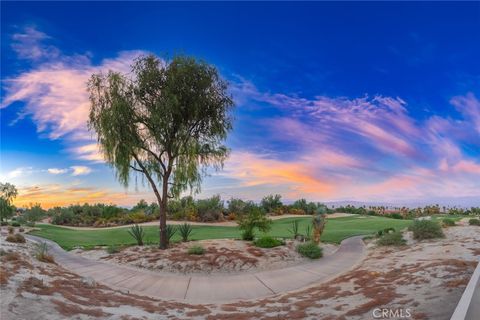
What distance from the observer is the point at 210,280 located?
13.1 m

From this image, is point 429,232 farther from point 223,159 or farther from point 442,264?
point 223,159

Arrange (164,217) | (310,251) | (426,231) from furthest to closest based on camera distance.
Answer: (164,217) < (426,231) < (310,251)

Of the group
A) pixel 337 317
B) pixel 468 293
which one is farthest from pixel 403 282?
pixel 468 293

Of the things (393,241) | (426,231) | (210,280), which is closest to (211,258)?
(210,280)

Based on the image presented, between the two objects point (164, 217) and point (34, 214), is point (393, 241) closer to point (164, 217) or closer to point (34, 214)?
point (164, 217)

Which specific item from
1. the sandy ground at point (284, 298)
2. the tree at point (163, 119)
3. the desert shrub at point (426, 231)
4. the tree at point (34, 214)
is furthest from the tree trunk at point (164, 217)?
the tree at point (34, 214)

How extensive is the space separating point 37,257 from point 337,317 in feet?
37.7

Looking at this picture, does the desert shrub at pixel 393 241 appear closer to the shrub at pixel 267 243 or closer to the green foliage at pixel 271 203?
the shrub at pixel 267 243

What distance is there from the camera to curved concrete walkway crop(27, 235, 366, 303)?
36.7ft

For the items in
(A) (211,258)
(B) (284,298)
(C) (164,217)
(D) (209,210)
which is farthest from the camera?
(D) (209,210)

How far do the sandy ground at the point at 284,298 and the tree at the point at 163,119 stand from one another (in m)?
8.32

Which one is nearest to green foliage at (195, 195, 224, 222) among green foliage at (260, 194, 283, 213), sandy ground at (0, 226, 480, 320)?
green foliage at (260, 194, 283, 213)

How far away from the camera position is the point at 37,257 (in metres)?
13.3

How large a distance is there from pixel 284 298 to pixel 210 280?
3.70 metres
